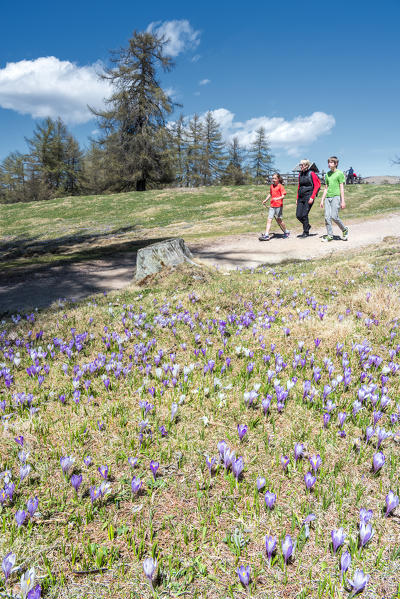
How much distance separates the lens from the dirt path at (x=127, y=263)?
27.5 ft

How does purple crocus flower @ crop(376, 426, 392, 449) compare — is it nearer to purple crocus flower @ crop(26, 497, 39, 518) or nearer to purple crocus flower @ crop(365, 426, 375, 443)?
purple crocus flower @ crop(365, 426, 375, 443)

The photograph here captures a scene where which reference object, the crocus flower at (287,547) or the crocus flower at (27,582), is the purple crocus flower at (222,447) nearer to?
the crocus flower at (287,547)

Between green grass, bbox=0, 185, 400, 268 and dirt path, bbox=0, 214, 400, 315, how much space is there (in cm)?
189

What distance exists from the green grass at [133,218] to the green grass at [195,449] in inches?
354

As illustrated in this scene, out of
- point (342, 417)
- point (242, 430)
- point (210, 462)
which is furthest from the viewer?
point (342, 417)

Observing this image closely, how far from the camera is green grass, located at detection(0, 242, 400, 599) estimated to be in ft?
6.45

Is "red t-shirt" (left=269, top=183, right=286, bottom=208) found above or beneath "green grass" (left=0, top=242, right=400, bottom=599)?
above

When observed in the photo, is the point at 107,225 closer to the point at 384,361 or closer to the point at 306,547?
the point at 384,361

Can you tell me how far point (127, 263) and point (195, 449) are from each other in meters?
9.22

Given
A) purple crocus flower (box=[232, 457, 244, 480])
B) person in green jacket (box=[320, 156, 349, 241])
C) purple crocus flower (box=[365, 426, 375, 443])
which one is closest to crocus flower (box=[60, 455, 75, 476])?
purple crocus flower (box=[232, 457, 244, 480])

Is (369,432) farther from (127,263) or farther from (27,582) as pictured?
(127,263)

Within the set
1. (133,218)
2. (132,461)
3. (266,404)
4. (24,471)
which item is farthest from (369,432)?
(133,218)

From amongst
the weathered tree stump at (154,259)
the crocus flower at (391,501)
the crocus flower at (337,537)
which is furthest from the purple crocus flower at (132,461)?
the weathered tree stump at (154,259)

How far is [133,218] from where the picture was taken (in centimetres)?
2648
